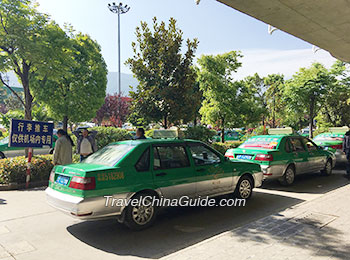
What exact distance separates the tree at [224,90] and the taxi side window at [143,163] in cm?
1218

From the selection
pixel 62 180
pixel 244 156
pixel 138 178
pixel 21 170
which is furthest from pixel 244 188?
pixel 21 170

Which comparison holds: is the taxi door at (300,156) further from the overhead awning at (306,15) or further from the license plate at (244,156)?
the overhead awning at (306,15)

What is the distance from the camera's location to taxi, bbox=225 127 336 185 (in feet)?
25.5

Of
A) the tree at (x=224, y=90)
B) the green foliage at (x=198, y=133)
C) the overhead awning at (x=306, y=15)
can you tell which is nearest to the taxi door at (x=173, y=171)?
the overhead awning at (x=306, y=15)

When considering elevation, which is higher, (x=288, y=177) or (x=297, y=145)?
(x=297, y=145)

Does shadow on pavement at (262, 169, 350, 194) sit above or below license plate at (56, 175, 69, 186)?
below

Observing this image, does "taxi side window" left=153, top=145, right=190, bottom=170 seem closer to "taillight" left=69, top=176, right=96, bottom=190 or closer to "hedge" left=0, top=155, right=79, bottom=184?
"taillight" left=69, top=176, right=96, bottom=190

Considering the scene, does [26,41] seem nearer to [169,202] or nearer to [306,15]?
[169,202]

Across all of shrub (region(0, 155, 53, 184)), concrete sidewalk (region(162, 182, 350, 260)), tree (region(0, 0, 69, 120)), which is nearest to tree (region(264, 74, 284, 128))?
tree (region(0, 0, 69, 120))

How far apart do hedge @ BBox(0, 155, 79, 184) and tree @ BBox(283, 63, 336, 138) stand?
55.7ft

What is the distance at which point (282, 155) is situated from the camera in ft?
26.3

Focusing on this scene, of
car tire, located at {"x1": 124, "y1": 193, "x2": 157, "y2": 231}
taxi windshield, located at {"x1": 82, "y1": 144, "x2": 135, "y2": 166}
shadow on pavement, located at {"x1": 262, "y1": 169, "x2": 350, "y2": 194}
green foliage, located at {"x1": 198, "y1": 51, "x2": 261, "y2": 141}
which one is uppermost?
green foliage, located at {"x1": 198, "y1": 51, "x2": 261, "y2": 141}

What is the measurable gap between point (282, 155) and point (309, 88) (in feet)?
43.0

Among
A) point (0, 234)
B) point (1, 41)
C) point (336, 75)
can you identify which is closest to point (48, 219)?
point (0, 234)
